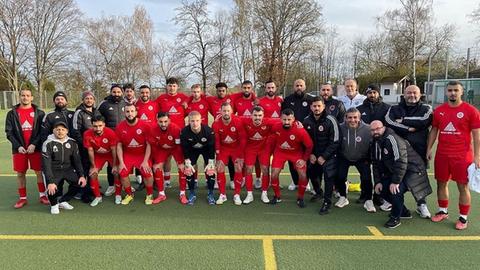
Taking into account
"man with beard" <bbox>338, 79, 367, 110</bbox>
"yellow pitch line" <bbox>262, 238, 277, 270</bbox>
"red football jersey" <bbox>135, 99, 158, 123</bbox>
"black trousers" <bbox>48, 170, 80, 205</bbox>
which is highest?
"man with beard" <bbox>338, 79, 367, 110</bbox>

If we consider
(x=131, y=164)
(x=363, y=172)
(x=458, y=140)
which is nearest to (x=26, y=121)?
(x=131, y=164)

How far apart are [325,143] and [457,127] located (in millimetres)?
1779

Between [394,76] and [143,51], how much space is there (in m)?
32.6

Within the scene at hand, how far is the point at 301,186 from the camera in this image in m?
5.75

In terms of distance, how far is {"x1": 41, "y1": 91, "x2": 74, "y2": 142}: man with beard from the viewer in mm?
5577

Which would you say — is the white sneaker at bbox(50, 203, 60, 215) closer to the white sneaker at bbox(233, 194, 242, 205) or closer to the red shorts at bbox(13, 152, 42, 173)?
the red shorts at bbox(13, 152, 42, 173)

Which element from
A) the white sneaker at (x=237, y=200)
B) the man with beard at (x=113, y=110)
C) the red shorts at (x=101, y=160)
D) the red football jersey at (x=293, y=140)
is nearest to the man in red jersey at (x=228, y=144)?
the white sneaker at (x=237, y=200)

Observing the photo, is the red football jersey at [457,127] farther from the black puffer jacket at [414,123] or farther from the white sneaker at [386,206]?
the white sneaker at [386,206]

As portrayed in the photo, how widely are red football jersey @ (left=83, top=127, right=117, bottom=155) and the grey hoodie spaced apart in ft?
12.0

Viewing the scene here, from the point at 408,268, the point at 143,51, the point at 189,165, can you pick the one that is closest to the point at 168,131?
the point at 189,165

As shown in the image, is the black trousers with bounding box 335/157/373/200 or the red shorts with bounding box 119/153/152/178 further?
the red shorts with bounding box 119/153/152/178

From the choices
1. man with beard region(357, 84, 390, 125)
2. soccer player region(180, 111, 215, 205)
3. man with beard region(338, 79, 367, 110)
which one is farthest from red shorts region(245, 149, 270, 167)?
man with beard region(338, 79, 367, 110)

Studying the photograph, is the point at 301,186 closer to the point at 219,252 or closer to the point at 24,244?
the point at 219,252

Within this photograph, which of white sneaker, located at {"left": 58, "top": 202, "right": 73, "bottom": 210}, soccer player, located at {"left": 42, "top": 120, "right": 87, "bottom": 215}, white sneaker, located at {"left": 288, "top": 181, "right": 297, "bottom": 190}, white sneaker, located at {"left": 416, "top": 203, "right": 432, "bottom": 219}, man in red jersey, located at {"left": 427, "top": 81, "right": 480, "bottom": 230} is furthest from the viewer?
white sneaker, located at {"left": 288, "top": 181, "right": 297, "bottom": 190}
